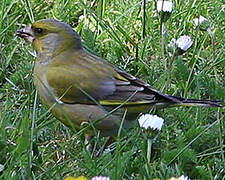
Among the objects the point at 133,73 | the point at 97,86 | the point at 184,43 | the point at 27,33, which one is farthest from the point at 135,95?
the point at 133,73

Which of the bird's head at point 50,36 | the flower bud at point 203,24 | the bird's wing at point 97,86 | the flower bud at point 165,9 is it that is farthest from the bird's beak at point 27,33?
the flower bud at point 203,24

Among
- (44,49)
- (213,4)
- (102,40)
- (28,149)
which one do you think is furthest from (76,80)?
(213,4)

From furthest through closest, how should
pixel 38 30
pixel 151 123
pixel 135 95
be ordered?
pixel 38 30 < pixel 135 95 < pixel 151 123

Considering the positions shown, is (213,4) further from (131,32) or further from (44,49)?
(44,49)

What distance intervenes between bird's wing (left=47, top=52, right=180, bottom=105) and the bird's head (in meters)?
0.22

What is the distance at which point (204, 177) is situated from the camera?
3219 mm

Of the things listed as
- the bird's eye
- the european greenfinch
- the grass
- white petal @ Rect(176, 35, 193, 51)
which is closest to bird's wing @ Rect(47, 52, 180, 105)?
the european greenfinch

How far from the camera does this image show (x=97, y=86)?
371 cm

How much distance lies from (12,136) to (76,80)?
456mm

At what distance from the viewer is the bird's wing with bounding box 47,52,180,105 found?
3.68 meters

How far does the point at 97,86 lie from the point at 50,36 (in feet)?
1.75

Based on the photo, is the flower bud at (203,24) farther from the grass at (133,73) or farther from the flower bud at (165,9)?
the flower bud at (165,9)

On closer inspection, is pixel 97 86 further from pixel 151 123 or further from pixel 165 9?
pixel 165 9

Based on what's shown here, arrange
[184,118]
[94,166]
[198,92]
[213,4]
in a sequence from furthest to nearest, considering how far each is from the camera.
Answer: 1. [213,4]
2. [198,92]
3. [184,118]
4. [94,166]
